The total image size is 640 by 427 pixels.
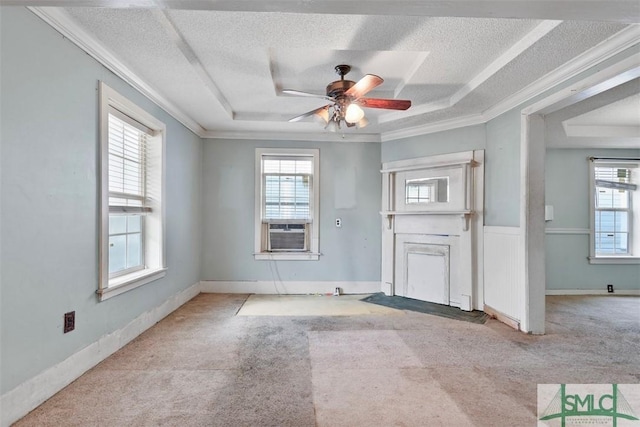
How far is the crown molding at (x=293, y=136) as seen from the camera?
4473 mm

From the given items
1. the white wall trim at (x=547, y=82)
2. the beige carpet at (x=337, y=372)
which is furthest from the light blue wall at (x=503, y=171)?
the beige carpet at (x=337, y=372)

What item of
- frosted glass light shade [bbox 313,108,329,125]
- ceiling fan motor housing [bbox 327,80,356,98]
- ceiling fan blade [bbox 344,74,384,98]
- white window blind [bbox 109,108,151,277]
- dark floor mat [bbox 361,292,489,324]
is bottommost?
dark floor mat [bbox 361,292,489,324]

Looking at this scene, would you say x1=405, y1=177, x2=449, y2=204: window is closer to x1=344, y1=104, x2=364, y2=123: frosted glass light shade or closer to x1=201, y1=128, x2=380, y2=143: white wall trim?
→ x1=201, y1=128, x2=380, y2=143: white wall trim

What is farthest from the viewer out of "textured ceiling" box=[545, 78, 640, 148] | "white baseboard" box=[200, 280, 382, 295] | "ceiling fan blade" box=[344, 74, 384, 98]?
"white baseboard" box=[200, 280, 382, 295]

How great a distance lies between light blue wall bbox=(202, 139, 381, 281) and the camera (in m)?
4.50

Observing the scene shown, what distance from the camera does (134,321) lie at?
275 cm

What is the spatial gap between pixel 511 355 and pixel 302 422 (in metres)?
1.88

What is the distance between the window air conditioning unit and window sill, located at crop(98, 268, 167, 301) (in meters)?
1.65

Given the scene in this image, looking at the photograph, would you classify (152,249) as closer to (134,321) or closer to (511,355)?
(134,321)

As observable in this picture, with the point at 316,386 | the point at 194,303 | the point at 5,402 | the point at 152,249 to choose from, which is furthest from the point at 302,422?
the point at 194,303

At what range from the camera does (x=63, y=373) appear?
1960 mm

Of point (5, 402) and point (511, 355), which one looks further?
point (511, 355)

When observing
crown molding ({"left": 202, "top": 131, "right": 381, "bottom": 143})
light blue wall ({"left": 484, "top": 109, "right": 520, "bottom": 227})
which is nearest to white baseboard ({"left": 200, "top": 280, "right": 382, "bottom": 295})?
light blue wall ({"left": 484, "top": 109, "right": 520, "bottom": 227})
